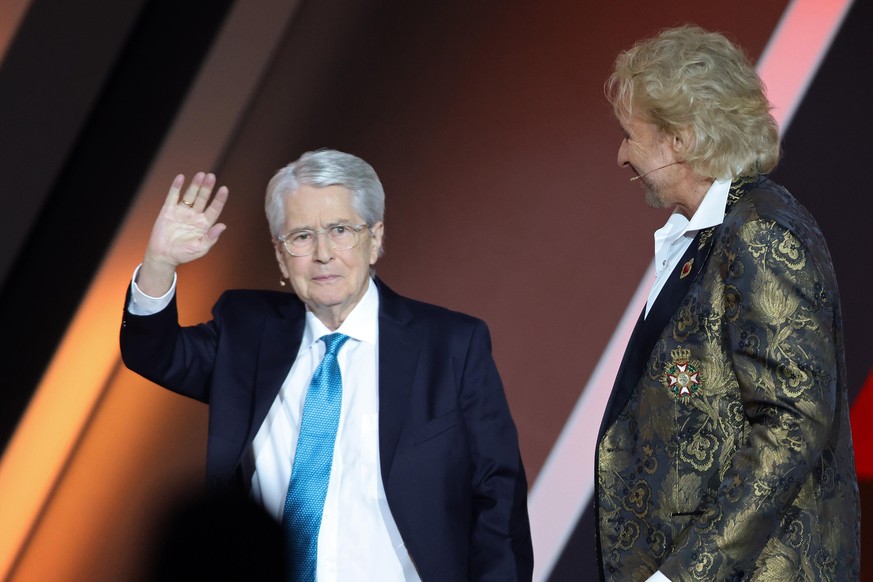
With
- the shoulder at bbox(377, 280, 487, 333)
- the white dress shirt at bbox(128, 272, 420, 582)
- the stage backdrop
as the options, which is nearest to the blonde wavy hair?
the shoulder at bbox(377, 280, 487, 333)

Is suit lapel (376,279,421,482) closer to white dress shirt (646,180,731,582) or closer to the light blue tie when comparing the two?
the light blue tie

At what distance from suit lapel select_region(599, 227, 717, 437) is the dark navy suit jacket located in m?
0.48

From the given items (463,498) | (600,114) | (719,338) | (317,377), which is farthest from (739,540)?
(600,114)

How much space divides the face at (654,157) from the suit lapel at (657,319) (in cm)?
12

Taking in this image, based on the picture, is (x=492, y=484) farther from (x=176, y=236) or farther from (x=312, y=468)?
(x=176, y=236)

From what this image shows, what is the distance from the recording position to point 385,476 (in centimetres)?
228

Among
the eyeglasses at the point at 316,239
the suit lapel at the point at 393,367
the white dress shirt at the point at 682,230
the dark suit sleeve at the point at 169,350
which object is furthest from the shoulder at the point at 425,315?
the white dress shirt at the point at 682,230

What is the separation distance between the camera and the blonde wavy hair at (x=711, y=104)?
1.89 metres

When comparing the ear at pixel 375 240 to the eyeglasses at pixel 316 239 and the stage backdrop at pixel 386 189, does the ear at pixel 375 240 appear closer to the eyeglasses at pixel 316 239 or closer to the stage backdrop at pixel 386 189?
the eyeglasses at pixel 316 239

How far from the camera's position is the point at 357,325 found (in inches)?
96.0

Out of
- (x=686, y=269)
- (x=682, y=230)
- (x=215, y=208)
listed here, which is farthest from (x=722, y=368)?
(x=215, y=208)

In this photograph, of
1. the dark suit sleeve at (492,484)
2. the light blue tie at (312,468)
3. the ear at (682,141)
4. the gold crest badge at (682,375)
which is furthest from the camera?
the dark suit sleeve at (492,484)

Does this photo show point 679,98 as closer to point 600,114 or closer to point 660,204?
point 660,204

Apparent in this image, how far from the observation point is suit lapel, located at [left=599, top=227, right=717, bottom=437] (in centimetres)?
186
